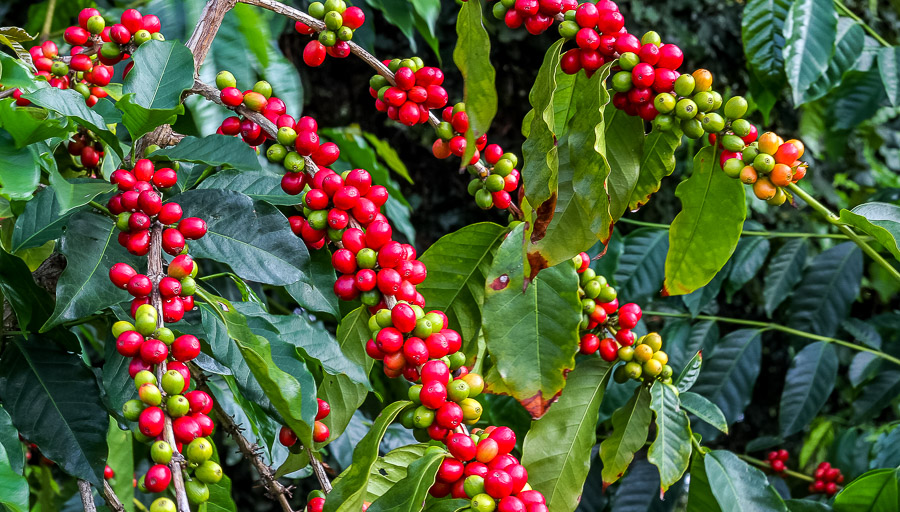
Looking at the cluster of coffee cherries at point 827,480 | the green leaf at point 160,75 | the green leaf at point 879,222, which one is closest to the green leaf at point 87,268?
the green leaf at point 160,75

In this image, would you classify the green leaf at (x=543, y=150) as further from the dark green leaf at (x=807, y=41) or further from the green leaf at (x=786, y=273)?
the green leaf at (x=786, y=273)

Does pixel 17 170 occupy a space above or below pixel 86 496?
above

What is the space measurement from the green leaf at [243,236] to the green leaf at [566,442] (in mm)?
273

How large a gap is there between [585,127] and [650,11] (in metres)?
1.57

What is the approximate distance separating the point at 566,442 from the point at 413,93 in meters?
0.35

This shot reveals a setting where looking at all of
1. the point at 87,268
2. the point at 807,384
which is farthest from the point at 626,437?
the point at 807,384

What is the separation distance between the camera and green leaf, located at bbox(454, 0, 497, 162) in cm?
56

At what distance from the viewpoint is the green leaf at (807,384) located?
128cm

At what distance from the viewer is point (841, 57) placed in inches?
49.2

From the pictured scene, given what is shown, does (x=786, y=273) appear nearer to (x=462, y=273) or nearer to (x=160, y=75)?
(x=462, y=273)

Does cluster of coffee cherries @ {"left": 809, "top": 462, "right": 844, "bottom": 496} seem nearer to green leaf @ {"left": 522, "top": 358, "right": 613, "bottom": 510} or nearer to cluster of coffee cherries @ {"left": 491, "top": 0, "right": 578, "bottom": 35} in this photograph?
green leaf @ {"left": 522, "top": 358, "right": 613, "bottom": 510}

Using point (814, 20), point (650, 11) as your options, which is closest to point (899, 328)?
point (814, 20)

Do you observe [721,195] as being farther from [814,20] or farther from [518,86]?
[518,86]

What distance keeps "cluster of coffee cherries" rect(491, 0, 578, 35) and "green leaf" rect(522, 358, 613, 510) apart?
1.13ft
